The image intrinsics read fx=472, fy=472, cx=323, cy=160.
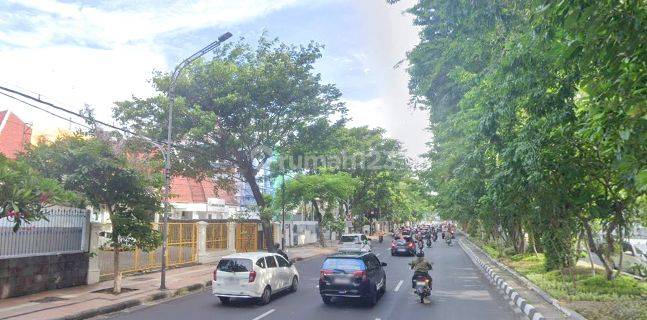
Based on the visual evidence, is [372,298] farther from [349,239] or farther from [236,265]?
[349,239]

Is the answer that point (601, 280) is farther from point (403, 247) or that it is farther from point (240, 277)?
point (403, 247)

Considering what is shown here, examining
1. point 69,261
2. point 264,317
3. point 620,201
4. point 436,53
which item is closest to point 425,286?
point 264,317

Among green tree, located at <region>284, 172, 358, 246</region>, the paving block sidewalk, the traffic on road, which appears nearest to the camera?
the paving block sidewalk

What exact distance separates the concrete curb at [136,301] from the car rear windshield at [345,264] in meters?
5.68

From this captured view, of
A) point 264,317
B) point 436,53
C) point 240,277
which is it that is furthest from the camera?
point 436,53

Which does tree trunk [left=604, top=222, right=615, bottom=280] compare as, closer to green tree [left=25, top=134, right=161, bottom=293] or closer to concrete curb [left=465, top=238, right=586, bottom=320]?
concrete curb [left=465, top=238, right=586, bottom=320]

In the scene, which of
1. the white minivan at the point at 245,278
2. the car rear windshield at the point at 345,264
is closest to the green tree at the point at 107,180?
the white minivan at the point at 245,278

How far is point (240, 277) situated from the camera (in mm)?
13281

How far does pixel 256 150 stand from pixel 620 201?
19.8m

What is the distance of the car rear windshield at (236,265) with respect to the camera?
529 inches

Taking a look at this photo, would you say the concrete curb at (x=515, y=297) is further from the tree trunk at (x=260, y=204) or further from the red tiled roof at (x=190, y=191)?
the red tiled roof at (x=190, y=191)

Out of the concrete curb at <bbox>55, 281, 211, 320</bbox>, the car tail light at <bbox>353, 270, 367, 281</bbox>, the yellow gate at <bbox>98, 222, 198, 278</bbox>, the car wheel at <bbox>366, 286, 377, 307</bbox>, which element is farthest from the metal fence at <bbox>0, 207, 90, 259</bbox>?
the car wheel at <bbox>366, 286, 377, 307</bbox>

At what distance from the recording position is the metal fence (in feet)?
45.8

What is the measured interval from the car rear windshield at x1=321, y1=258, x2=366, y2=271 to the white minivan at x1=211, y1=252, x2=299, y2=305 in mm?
1885
